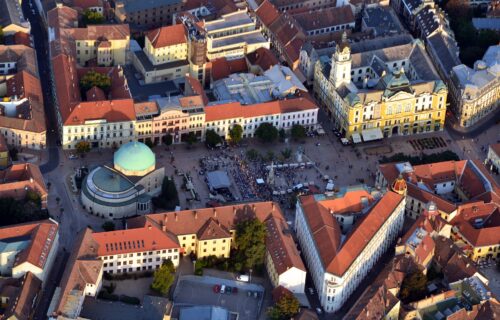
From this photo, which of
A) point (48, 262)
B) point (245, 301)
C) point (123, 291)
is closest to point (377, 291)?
point (245, 301)

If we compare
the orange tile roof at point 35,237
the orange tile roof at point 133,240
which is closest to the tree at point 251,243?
the orange tile roof at point 133,240

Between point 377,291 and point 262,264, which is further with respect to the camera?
point 262,264

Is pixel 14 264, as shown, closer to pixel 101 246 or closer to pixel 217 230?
pixel 101 246

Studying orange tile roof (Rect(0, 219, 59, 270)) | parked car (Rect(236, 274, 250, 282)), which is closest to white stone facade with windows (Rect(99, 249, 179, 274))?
orange tile roof (Rect(0, 219, 59, 270))

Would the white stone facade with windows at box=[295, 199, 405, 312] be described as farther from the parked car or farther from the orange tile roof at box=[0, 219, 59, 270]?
the orange tile roof at box=[0, 219, 59, 270]

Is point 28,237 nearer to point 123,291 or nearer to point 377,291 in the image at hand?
point 123,291

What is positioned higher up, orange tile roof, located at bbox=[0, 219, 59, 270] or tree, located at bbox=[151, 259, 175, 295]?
orange tile roof, located at bbox=[0, 219, 59, 270]
